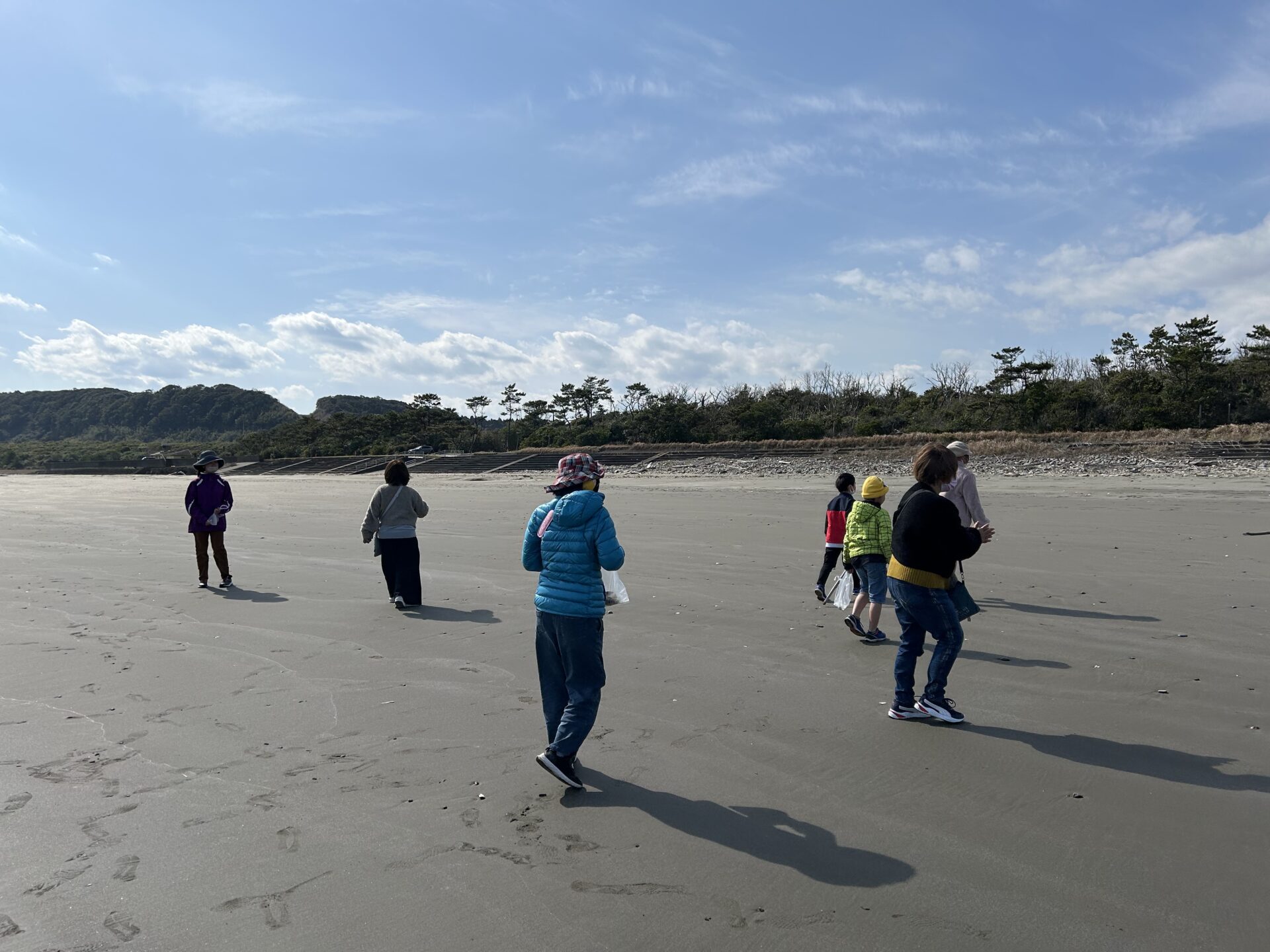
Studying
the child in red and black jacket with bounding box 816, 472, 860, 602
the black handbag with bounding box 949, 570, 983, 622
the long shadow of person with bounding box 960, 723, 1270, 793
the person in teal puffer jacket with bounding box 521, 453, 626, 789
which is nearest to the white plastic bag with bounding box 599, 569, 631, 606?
the person in teal puffer jacket with bounding box 521, 453, 626, 789

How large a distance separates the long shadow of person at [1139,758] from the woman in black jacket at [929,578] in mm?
288

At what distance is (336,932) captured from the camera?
2.98 metres

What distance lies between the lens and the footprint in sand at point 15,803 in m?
3.95

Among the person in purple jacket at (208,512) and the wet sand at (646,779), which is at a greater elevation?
the person in purple jacket at (208,512)

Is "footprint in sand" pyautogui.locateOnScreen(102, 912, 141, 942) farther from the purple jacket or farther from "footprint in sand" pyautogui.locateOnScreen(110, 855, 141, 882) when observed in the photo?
the purple jacket

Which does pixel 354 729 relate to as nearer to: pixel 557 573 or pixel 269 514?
pixel 557 573

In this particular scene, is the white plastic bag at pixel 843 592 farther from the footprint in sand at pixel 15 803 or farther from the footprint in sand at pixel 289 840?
the footprint in sand at pixel 15 803

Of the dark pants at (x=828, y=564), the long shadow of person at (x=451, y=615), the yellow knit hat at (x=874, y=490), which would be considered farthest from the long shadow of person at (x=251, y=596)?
the yellow knit hat at (x=874, y=490)

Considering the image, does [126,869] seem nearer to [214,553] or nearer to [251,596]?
[251,596]

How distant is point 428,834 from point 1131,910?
2748mm

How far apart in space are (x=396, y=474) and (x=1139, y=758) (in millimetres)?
7192

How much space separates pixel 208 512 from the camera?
10.6 meters

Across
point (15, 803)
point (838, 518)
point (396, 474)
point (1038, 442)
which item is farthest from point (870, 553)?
point (1038, 442)

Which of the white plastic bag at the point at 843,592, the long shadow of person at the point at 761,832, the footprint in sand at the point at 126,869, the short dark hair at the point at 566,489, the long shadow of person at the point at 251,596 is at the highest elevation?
the short dark hair at the point at 566,489
